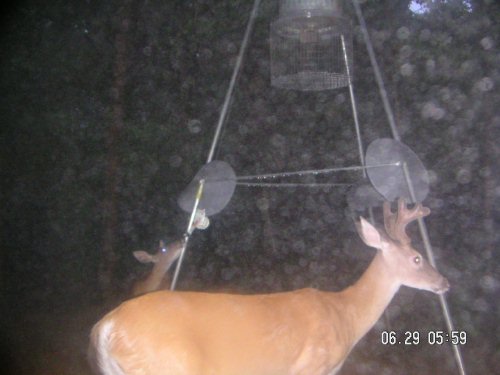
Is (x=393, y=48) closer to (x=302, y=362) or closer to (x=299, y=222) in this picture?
(x=299, y=222)

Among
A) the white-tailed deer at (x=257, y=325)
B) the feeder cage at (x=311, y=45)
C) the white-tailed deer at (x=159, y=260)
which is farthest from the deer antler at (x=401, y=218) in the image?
the white-tailed deer at (x=159, y=260)

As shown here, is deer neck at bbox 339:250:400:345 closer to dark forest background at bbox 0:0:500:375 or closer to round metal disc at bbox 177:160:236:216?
round metal disc at bbox 177:160:236:216

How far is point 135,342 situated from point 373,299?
1775mm

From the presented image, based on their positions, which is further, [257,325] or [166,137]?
[166,137]

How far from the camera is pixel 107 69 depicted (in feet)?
21.8

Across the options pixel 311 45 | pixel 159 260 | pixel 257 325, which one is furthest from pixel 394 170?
pixel 159 260

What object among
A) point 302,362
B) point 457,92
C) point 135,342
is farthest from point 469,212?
point 135,342

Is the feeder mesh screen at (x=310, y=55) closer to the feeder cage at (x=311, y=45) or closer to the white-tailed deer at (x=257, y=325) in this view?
the feeder cage at (x=311, y=45)

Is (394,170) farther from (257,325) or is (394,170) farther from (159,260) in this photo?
(159,260)

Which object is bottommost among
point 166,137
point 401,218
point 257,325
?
point 166,137

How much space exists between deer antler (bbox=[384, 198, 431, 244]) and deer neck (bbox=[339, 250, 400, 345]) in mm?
192

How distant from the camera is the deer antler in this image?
3682 millimetres

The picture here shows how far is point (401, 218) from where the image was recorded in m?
3.73

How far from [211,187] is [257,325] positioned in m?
1.89
